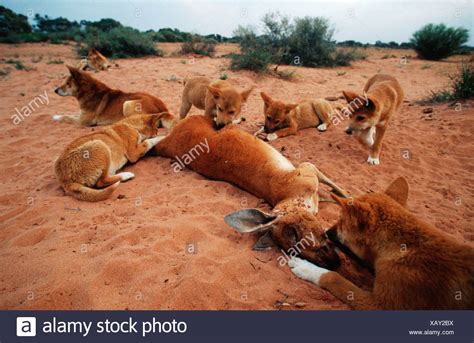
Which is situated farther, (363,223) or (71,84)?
(71,84)

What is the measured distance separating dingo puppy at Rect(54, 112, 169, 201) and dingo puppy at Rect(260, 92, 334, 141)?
3088 mm

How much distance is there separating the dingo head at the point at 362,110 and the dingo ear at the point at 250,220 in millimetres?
3097

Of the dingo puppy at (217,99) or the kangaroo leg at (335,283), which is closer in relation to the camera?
the kangaroo leg at (335,283)

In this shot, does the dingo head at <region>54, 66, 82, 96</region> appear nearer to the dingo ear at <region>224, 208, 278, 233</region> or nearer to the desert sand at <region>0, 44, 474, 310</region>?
the desert sand at <region>0, 44, 474, 310</region>

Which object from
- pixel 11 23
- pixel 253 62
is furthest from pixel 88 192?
pixel 11 23

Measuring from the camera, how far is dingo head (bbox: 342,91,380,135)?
5242 millimetres

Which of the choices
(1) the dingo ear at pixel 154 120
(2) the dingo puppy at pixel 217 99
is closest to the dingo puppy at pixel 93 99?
(2) the dingo puppy at pixel 217 99

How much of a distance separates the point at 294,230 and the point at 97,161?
328cm

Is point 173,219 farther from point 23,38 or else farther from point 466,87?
point 23,38

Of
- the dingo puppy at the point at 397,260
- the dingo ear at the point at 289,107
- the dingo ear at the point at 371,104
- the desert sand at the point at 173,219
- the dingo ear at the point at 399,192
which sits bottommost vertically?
the desert sand at the point at 173,219

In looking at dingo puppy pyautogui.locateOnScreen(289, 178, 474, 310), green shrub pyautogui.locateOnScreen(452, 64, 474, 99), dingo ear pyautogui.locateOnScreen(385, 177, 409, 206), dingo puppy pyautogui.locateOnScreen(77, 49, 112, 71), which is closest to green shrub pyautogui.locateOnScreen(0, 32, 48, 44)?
dingo puppy pyautogui.locateOnScreen(77, 49, 112, 71)

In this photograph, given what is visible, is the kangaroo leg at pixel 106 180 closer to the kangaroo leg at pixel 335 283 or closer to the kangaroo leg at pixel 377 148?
the kangaroo leg at pixel 335 283

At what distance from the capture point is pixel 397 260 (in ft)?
8.23

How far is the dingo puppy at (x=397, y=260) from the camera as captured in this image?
2.28 meters
